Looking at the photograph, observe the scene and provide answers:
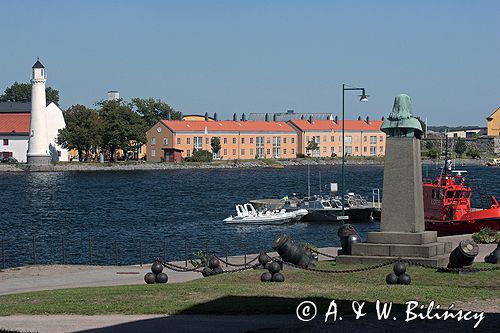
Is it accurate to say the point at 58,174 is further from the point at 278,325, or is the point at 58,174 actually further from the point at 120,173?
the point at 278,325

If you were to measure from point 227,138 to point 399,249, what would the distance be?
6248 inches

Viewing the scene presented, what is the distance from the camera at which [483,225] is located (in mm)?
54906

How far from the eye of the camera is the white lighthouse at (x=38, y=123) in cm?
15050

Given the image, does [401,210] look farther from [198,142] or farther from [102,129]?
[198,142]

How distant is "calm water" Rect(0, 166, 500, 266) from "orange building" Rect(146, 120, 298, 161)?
7.42m

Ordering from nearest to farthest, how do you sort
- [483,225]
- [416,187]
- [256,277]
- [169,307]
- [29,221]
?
[169,307] < [256,277] < [416,187] < [483,225] < [29,221]

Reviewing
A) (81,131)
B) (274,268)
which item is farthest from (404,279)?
(81,131)

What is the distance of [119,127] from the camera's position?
16538 cm

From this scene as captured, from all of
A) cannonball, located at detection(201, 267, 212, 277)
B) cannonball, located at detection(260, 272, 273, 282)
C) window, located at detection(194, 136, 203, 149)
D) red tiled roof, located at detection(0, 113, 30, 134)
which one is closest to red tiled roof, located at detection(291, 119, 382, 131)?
window, located at detection(194, 136, 203, 149)

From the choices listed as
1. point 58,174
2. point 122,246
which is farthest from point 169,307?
point 58,174

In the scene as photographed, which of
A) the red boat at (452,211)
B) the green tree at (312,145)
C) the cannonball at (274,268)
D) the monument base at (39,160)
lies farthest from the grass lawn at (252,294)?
the green tree at (312,145)

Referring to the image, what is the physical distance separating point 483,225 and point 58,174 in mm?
113433

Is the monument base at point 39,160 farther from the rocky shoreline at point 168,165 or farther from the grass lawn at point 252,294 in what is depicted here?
the grass lawn at point 252,294

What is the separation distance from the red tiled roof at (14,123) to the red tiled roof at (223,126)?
22675mm
